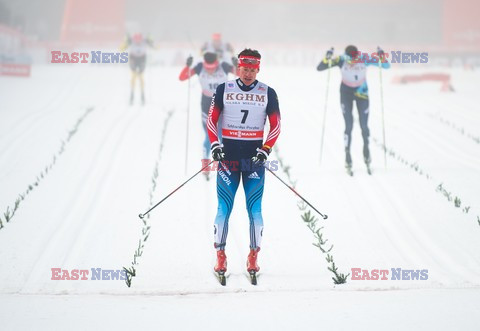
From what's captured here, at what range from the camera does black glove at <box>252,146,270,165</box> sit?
217 inches

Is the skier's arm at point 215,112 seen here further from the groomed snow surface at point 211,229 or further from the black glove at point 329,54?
the black glove at point 329,54

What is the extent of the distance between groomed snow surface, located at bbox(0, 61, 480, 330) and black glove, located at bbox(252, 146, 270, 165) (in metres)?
1.26

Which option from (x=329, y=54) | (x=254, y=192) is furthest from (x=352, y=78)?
(x=254, y=192)

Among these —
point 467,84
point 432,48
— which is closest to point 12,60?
point 467,84

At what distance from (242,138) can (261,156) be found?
33cm

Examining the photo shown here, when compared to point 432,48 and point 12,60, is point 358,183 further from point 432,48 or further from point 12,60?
point 432,48

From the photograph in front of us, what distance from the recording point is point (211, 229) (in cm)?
745

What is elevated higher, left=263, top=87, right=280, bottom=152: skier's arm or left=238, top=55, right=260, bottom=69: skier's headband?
left=238, top=55, right=260, bottom=69: skier's headband

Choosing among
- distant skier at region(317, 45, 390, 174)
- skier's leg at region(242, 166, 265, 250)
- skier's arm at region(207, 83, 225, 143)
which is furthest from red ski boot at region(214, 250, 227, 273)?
distant skier at region(317, 45, 390, 174)

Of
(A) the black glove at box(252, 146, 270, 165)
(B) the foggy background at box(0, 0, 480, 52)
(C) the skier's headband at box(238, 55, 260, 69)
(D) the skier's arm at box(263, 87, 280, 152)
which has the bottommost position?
(A) the black glove at box(252, 146, 270, 165)

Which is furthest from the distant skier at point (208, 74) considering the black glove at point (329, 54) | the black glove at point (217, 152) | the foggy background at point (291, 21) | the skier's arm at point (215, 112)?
the foggy background at point (291, 21)

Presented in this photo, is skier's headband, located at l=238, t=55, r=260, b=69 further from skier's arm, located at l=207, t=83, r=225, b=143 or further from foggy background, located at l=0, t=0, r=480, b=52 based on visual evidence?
foggy background, located at l=0, t=0, r=480, b=52

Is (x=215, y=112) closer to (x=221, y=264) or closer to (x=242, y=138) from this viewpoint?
(x=242, y=138)

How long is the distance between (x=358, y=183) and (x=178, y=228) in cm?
342
